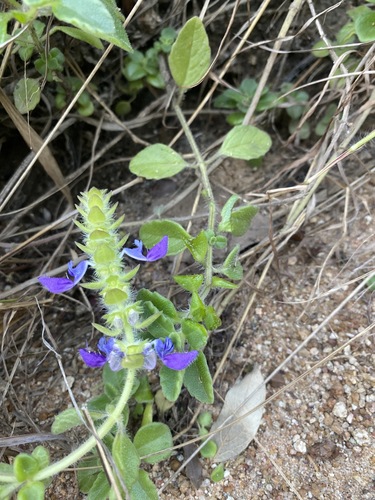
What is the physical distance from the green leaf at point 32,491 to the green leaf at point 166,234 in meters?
0.55

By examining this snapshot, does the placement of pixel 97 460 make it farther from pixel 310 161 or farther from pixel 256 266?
pixel 310 161

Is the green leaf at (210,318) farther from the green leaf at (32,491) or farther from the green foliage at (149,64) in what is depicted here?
the green foliage at (149,64)

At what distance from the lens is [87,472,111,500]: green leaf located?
116 centimetres

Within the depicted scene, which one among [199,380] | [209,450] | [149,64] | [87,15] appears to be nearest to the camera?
[87,15]

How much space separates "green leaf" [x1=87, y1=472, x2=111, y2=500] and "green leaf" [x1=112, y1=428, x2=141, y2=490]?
7 centimetres

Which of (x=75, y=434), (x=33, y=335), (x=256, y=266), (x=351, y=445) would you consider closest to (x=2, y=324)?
(x=33, y=335)

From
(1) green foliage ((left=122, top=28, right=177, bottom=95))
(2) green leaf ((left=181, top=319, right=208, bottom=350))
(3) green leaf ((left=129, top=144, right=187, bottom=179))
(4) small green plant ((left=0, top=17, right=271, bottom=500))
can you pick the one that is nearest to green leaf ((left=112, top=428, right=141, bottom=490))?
(4) small green plant ((left=0, top=17, right=271, bottom=500))

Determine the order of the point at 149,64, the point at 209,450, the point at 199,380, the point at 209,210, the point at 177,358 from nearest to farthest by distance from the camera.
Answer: the point at 177,358 → the point at 199,380 → the point at 209,450 → the point at 209,210 → the point at 149,64

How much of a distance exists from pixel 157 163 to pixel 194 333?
0.52 metres

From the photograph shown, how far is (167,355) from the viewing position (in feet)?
3.64

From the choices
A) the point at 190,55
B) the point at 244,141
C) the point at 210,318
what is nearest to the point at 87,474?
the point at 210,318

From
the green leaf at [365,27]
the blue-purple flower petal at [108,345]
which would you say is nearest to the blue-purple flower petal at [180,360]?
the blue-purple flower petal at [108,345]

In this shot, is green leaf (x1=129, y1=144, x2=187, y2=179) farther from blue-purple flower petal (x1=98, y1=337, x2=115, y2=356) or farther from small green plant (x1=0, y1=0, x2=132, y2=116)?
blue-purple flower petal (x1=98, y1=337, x2=115, y2=356)

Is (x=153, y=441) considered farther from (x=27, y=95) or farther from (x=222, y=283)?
(x=27, y=95)
